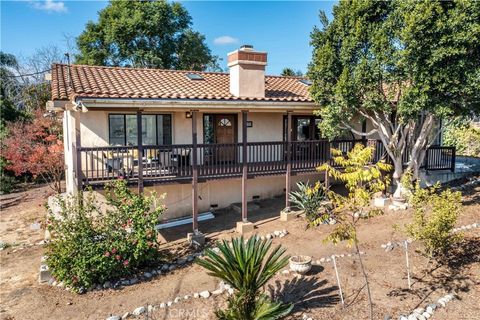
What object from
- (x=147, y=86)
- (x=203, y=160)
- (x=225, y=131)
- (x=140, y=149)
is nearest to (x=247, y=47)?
(x=225, y=131)

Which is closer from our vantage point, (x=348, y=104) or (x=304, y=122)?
(x=348, y=104)

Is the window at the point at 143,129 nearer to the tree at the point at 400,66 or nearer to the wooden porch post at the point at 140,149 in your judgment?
the wooden porch post at the point at 140,149

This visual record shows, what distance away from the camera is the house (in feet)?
39.2

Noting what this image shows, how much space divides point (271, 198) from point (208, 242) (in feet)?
17.9

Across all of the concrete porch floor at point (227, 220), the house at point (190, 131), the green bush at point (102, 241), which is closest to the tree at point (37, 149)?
the house at point (190, 131)

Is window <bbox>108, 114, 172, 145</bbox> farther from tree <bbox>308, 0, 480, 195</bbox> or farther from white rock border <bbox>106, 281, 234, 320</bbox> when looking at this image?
white rock border <bbox>106, 281, 234, 320</bbox>

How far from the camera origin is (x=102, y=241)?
9984mm

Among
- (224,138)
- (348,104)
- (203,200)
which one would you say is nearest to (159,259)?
(203,200)

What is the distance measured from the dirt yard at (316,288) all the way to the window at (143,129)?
5100mm

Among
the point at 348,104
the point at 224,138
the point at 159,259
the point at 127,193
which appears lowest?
the point at 159,259

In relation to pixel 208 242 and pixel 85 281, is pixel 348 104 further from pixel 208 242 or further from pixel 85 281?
pixel 85 281

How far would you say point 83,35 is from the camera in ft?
97.9

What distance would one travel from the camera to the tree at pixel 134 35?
2905 cm

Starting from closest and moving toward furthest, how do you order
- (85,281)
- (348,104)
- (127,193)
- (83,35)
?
(85,281), (127,193), (348,104), (83,35)
